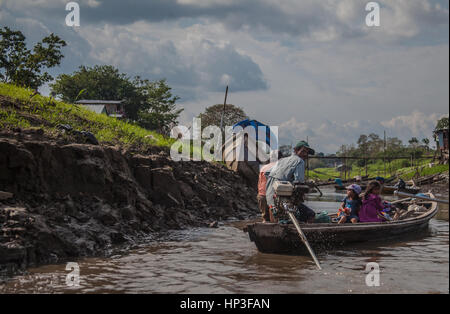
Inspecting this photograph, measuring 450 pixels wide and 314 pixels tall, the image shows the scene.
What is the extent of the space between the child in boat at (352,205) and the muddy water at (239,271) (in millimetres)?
654

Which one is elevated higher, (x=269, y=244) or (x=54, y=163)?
(x=54, y=163)

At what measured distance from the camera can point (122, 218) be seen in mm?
9023

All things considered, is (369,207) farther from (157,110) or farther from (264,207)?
(157,110)

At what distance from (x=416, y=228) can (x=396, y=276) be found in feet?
14.5

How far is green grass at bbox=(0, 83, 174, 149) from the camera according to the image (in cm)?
984

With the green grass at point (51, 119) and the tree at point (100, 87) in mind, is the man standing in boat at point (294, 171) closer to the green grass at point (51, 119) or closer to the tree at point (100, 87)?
the green grass at point (51, 119)

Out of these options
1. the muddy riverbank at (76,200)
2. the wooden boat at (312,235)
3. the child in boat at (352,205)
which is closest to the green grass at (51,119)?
the muddy riverbank at (76,200)

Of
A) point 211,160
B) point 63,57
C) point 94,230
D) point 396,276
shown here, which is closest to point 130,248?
point 94,230

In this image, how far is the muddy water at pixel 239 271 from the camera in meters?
5.41

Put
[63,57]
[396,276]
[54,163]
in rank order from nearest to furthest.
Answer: [396,276]
[54,163]
[63,57]

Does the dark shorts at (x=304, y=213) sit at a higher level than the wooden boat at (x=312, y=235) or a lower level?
higher

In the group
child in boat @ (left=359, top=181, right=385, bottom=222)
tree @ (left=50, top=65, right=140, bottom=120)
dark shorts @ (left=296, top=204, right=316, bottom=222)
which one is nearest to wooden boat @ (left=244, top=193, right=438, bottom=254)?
child in boat @ (left=359, top=181, right=385, bottom=222)

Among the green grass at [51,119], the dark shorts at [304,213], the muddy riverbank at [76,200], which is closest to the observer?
the muddy riverbank at [76,200]
